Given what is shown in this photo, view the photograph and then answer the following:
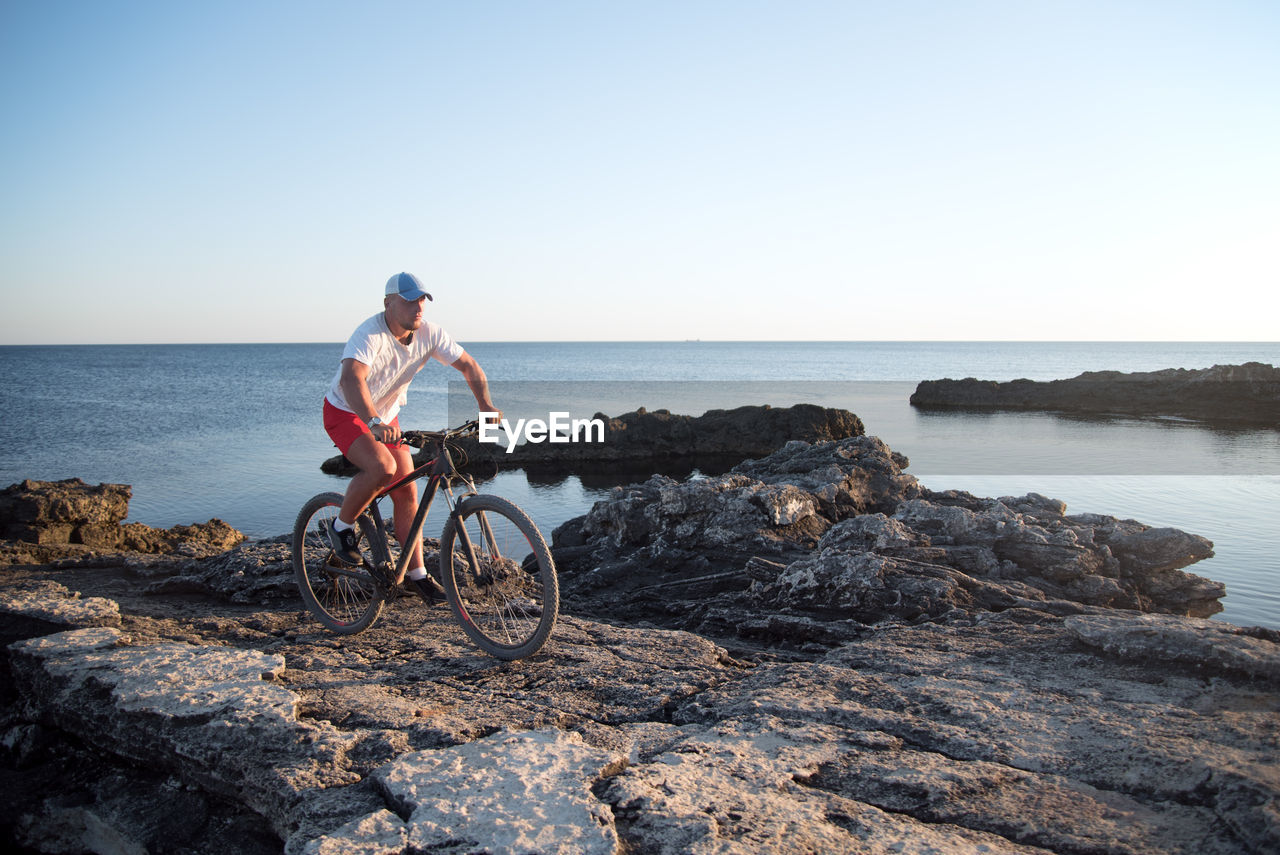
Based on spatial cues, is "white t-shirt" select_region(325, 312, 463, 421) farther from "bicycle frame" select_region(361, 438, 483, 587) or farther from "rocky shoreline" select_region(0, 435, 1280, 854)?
"rocky shoreline" select_region(0, 435, 1280, 854)

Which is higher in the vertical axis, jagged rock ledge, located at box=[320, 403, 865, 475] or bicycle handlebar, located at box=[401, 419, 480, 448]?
bicycle handlebar, located at box=[401, 419, 480, 448]

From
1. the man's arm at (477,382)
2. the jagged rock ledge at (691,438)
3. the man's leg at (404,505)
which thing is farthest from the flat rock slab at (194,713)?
the jagged rock ledge at (691,438)

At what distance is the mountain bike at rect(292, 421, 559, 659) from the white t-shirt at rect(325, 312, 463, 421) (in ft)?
1.31

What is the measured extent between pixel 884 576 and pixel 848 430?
21.4m

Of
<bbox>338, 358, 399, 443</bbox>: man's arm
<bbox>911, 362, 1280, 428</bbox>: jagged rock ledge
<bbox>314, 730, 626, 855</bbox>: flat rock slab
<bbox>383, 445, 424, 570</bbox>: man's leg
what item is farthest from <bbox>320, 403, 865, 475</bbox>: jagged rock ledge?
<bbox>314, 730, 626, 855</bbox>: flat rock slab

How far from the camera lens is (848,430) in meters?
25.6

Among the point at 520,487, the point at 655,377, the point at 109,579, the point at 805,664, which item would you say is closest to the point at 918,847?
the point at 805,664

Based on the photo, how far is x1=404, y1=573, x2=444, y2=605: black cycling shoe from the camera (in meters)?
4.27

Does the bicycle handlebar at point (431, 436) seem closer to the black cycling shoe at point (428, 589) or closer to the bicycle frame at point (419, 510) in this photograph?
the bicycle frame at point (419, 510)

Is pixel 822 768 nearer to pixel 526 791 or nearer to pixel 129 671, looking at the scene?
pixel 526 791

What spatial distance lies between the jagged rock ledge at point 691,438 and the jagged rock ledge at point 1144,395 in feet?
52.5

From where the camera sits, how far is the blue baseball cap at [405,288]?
4.05 metres

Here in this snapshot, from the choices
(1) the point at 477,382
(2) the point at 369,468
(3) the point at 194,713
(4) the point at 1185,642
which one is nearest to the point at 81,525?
(2) the point at 369,468

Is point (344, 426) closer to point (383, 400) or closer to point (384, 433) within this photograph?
point (383, 400)
